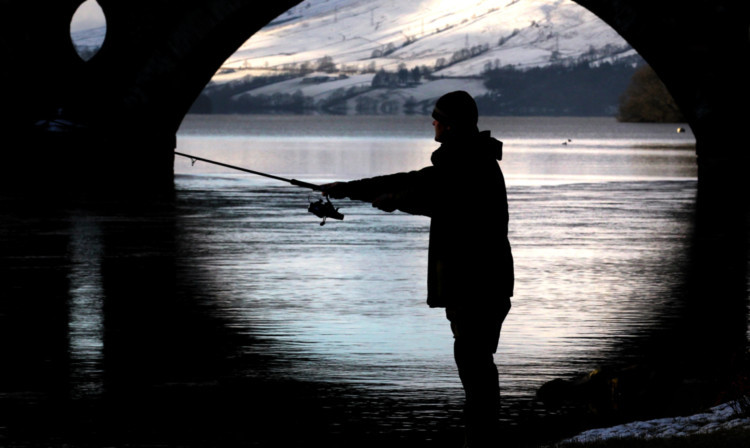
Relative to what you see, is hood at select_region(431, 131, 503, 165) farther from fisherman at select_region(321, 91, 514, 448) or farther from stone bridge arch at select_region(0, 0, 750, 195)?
stone bridge arch at select_region(0, 0, 750, 195)

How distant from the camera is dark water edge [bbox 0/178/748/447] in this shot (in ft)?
30.0

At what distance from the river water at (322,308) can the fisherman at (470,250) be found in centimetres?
11

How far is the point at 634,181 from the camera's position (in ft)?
148

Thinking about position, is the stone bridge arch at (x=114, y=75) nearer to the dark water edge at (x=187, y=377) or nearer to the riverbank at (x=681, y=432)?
the dark water edge at (x=187, y=377)

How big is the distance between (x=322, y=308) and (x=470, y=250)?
6.68m

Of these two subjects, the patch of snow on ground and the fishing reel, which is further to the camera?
the fishing reel

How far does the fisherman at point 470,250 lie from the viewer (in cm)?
817

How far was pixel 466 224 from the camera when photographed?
8.22 meters

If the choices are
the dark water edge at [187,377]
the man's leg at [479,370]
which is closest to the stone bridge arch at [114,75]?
the dark water edge at [187,377]

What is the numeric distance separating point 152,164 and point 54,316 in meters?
28.5

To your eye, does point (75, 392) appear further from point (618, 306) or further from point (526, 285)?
point (526, 285)

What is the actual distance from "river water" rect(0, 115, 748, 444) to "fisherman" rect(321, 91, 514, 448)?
0.11 meters

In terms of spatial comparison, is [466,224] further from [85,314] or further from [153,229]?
[153,229]

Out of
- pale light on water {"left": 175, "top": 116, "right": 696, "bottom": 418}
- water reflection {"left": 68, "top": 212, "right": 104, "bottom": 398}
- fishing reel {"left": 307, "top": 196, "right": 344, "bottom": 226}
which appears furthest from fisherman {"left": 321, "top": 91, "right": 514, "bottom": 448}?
water reflection {"left": 68, "top": 212, "right": 104, "bottom": 398}
